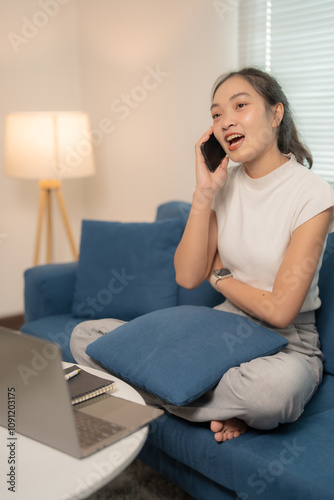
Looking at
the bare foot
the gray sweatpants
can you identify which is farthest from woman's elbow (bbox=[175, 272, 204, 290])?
the bare foot

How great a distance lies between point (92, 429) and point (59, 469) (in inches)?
5.2

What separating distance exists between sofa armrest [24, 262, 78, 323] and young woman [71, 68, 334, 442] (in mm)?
704

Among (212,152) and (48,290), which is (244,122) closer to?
(212,152)

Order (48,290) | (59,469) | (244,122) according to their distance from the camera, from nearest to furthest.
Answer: (59,469) → (244,122) → (48,290)

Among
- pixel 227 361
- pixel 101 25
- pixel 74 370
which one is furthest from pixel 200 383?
pixel 101 25

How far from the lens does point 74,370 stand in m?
1.45

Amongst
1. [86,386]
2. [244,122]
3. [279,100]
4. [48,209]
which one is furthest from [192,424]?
[48,209]

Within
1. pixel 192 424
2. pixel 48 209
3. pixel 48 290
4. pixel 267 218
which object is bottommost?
pixel 192 424

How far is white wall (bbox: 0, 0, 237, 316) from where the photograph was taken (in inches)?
111

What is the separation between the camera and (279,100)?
69.5 inches

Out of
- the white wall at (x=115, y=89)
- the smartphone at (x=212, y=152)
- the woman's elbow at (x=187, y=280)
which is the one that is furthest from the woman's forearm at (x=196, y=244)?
the white wall at (x=115, y=89)

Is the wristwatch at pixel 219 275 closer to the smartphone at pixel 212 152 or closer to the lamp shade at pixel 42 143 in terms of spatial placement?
the smartphone at pixel 212 152

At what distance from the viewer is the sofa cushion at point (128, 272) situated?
2.36 metres

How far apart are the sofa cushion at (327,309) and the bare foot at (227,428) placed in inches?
17.8
